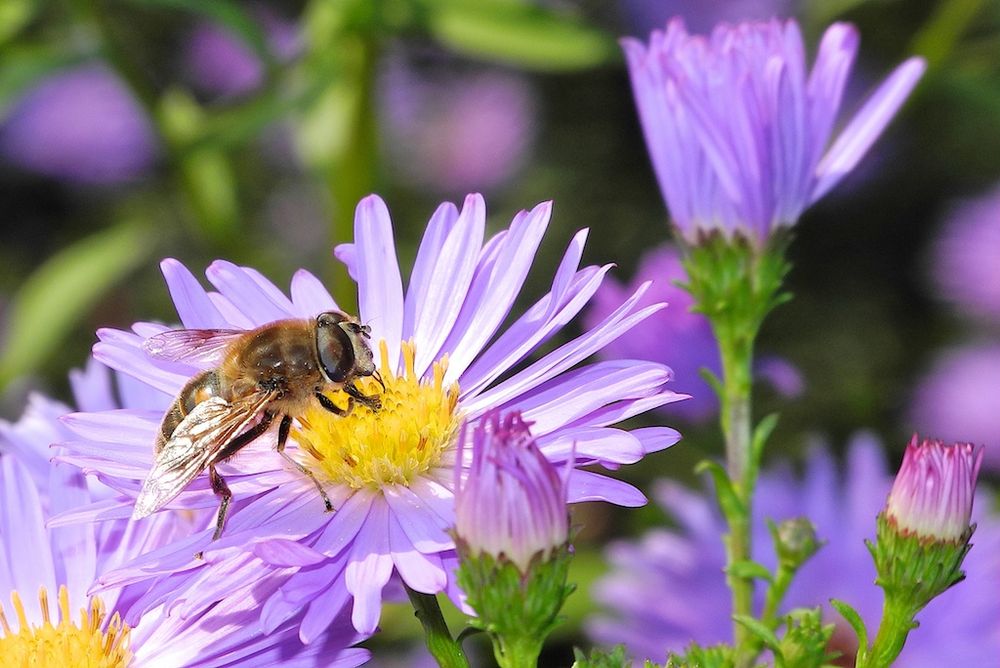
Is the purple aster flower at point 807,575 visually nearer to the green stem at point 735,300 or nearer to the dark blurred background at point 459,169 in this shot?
the dark blurred background at point 459,169

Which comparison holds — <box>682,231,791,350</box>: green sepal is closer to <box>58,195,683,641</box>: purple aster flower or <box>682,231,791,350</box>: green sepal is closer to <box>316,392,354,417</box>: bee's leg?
<box>58,195,683,641</box>: purple aster flower

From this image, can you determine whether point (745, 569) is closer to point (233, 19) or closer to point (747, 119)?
point (747, 119)

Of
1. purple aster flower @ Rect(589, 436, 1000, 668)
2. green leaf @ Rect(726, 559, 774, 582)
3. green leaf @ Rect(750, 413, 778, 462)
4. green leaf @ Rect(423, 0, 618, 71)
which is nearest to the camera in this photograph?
green leaf @ Rect(726, 559, 774, 582)

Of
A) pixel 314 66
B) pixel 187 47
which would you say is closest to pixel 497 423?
pixel 314 66

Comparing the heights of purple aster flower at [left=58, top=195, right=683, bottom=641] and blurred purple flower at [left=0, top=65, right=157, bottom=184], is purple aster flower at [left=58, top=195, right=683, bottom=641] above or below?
below

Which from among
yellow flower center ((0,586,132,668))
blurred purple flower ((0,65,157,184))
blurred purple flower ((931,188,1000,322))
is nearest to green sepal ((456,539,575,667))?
yellow flower center ((0,586,132,668))

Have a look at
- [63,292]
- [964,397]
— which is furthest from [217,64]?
[964,397]

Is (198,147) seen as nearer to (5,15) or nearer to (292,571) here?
(5,15)
